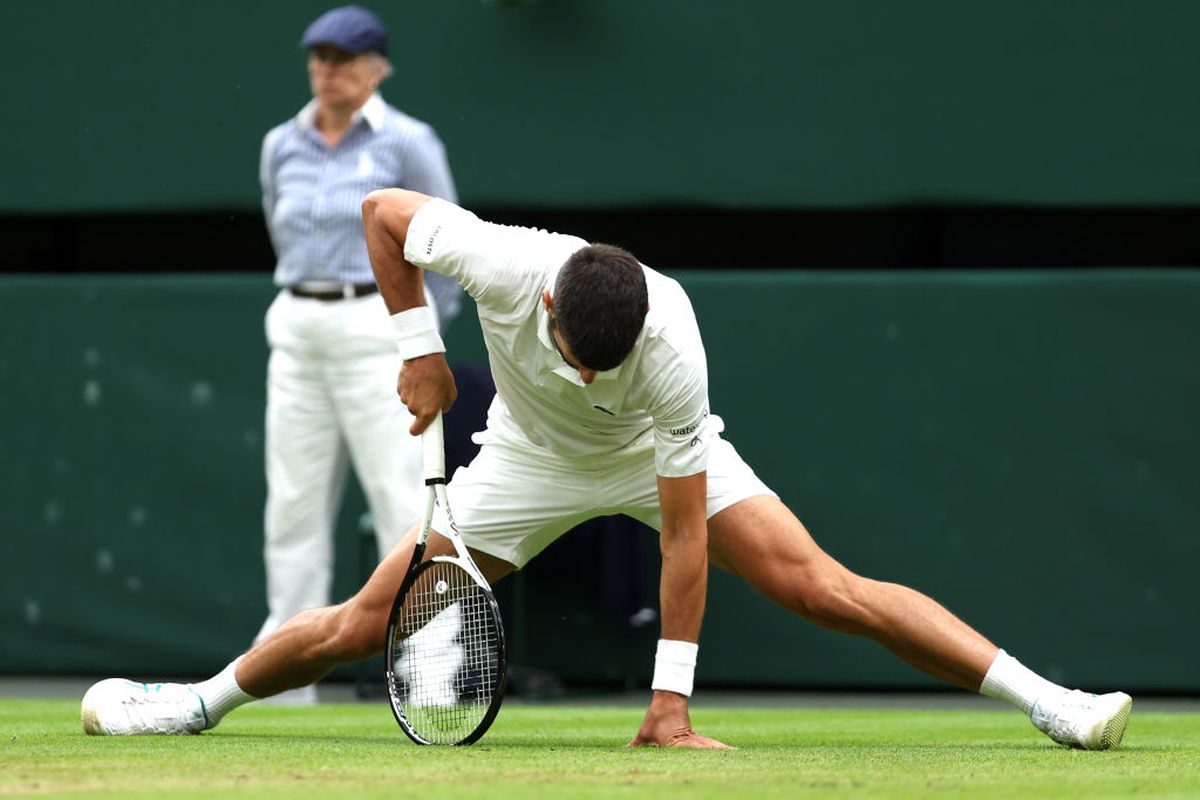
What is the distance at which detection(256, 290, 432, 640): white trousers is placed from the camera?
23.4 feet

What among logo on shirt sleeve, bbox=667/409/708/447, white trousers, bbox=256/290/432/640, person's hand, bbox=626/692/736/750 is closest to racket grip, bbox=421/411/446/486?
logo on shirt sleeve, bbox=667/409/708/447

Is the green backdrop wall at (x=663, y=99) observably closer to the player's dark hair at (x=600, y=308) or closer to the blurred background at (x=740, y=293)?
the blurred background at (x=740, y=293)

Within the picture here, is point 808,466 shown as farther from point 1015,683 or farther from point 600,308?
point 600,308

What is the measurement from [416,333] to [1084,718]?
1.83m

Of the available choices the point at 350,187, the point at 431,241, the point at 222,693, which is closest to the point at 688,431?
the point at 431,241

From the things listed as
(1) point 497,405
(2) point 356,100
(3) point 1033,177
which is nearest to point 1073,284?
(3) point 1033,177

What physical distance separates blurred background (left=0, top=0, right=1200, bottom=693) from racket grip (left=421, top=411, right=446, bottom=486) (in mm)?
2597

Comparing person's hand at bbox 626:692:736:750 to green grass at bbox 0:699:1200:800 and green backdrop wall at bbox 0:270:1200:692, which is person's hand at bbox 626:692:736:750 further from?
green backdrop wall at bbox 0:270:1200:692

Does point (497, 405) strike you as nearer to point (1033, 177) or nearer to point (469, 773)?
point (469, 773)

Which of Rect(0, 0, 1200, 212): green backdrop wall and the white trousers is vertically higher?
Rect(0, 0, 1200, 212): green backdrop wall

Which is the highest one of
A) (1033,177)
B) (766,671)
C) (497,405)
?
(1033,177)

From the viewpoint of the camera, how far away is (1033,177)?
25.9 ft

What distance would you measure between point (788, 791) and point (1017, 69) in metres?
4.65

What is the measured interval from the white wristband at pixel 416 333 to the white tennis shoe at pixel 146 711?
1.10 meters
